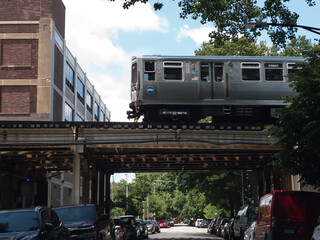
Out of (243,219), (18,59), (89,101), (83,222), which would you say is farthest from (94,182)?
(89,101)

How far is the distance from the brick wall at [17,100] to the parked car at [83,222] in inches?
1137

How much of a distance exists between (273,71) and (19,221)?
59.1 ft

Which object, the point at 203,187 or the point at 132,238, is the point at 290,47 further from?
the point at 132,238

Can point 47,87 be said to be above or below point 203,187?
above

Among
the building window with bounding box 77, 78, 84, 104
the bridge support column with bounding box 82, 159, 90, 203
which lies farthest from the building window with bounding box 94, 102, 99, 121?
the bridge support column with bounding box 82, 159, 90, 203

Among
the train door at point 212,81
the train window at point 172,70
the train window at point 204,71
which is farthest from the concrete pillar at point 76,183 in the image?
the train window at point 204,71

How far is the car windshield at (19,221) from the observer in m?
10.4

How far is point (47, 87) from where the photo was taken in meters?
44.2

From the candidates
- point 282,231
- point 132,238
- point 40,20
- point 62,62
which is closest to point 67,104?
point 62,62

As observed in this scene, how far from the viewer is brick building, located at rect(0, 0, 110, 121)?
4397cm

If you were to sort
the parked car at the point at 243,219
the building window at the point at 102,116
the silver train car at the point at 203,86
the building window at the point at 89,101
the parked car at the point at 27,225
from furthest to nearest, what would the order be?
the building window at the point at 102,116 < the building window at the point at 89,101 < the silver train car at the point at 203,86 < the parked car at the point at 243,219 < the parked car at the point at 27,225

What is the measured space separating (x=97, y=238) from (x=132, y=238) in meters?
13.7

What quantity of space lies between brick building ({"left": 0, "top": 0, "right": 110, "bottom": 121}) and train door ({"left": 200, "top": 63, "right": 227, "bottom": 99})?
21.7 m

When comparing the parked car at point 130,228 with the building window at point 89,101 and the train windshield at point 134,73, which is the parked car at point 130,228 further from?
the building window at point 89,101
